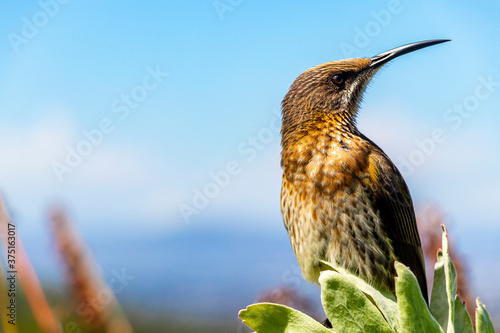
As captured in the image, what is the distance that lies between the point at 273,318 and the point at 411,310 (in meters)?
0.36

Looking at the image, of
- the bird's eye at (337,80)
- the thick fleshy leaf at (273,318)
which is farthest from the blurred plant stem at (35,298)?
the bird's eye at (337,80)

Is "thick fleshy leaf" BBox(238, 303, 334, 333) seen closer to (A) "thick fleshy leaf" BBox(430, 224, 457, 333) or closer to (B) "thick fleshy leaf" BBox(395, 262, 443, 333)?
(B) "thick fleshy leaf" BBox(395, 262, 443, 333)

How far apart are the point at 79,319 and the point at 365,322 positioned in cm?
173

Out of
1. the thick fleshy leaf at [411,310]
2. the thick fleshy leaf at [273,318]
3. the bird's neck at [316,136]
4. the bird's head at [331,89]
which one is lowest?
the thick fleshy leaf at [411,310]

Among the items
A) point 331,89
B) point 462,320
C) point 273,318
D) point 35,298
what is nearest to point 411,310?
point 462,320

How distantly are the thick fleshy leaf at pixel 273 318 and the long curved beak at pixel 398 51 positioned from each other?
273 centimetres

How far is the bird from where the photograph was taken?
3203mm

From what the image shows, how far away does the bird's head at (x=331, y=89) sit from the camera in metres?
Answer: 3.74

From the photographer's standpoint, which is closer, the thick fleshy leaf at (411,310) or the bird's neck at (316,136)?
the thick fleshy leaf at (411,310)

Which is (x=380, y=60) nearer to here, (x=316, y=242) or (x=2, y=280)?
(x=316, y=242)

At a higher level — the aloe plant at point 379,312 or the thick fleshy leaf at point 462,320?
the aloe plant at point 379,312

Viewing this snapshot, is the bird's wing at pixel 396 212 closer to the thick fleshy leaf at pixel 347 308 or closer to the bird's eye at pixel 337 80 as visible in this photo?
the bird's eye at pixel 337 80

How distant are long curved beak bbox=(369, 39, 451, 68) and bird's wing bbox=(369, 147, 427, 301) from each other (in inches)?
25.9

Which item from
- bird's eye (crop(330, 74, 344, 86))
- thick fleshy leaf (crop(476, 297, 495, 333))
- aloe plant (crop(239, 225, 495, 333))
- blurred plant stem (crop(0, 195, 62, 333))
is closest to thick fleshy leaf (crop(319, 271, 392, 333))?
aloe plant (crop(239, 225, 495, 333))
